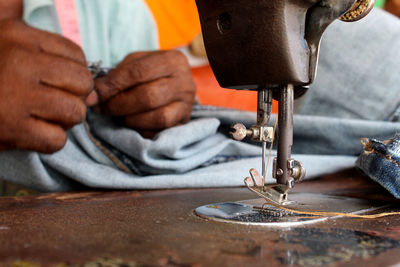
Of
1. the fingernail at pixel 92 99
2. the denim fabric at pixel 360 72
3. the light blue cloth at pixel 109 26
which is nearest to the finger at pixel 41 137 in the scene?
the fingernail at pixel 92 99

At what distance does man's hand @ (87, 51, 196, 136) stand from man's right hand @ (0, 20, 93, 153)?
10cm

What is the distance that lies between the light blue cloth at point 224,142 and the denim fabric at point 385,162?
7.9 inches

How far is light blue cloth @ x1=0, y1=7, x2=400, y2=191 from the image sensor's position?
3.00ft

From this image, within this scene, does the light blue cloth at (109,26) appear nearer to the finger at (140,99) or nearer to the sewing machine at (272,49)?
the finger at (140,99)

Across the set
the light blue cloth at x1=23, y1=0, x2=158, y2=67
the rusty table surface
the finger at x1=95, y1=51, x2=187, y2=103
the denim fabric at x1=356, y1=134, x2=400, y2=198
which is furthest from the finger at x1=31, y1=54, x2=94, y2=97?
the denim fabric at x1=356, y1=134, x2=400, y2=198

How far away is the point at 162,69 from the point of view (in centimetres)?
105

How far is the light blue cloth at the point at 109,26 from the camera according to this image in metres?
1.27

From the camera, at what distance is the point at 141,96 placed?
1005 millimetres

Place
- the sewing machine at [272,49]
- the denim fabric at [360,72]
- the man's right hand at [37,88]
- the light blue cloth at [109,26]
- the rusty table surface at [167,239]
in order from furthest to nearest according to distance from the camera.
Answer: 1. the light blue cloth at [109,26]
2. the denim fabric at [360,72]
3. the man's right hand at [37,88]
4. the sewing machine at [272,49]
5. the rusty table surface at [167,239]

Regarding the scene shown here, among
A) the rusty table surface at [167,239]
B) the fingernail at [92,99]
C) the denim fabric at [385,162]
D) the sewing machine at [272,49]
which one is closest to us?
the rusty table surface at [167,239]

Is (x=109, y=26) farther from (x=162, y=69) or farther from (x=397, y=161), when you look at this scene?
(x=397, y=161)

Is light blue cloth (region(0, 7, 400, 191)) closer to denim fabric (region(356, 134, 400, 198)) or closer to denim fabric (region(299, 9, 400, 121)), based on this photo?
denim fabric (region(299, 9, 400, 121))

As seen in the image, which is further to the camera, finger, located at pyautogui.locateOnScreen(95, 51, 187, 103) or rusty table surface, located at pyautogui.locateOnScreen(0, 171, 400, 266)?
finger, located at pyautogui.locateOnScreen(95, 51, 187, 103)

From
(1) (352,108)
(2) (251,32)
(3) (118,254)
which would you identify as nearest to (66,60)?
(2) (251,32)
